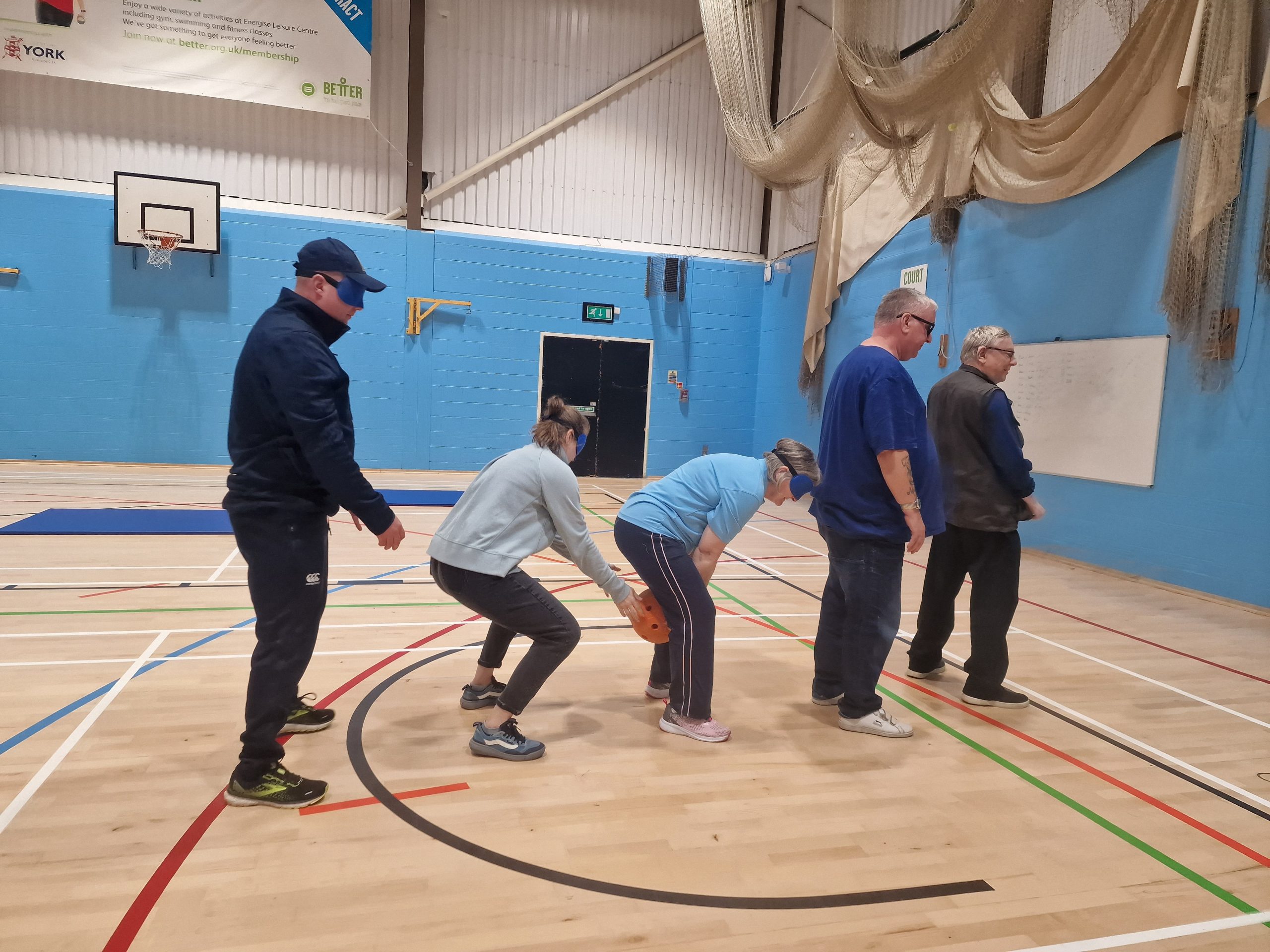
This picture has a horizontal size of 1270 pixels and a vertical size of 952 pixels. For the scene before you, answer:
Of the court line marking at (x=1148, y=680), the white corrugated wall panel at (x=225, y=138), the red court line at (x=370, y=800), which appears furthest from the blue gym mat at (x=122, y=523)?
the court line marking at (x=1148, y=680)

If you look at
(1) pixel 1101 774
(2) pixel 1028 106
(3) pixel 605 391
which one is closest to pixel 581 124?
(3) pixel 605 391

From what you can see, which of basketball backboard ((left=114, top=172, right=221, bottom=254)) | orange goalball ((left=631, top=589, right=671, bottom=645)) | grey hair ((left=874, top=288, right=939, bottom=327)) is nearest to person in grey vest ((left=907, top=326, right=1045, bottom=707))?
grey hair ((left=874, top=288, right=939, bottom=327))

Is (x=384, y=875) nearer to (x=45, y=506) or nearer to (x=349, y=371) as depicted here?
(x=45, y=506)

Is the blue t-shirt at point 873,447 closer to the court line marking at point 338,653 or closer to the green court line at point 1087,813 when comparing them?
the green court line at point 1087,813

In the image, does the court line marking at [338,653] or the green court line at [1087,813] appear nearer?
the green court line at [1087,813]

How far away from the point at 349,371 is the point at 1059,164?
818cm

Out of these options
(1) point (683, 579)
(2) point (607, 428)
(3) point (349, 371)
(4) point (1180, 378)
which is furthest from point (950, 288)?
(3) point (349, 371)

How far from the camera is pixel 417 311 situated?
10.3 m

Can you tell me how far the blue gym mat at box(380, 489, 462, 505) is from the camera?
320 inches

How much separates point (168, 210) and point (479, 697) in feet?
29.0

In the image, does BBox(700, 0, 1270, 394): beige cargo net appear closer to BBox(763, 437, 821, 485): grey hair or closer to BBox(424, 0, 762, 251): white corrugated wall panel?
BBox(763, 437, 821, 485): grey hair

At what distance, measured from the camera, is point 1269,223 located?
16.2 feet

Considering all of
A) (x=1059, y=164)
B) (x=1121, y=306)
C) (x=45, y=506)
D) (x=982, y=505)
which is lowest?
(x=45, y=506)

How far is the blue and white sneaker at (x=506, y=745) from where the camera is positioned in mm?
2600
